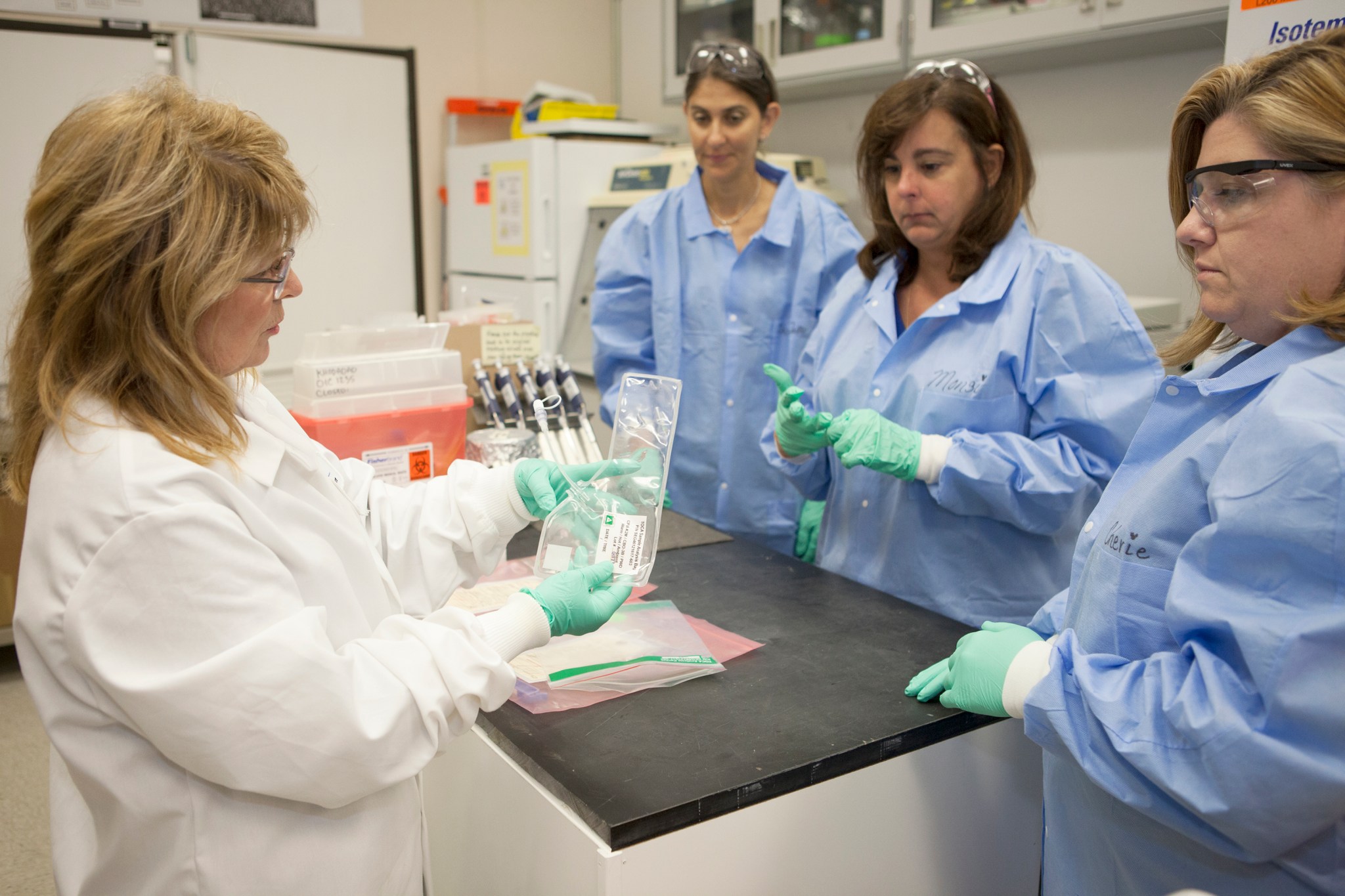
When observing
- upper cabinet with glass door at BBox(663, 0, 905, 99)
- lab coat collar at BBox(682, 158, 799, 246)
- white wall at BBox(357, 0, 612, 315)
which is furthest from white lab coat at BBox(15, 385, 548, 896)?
white wall at BBox(357, 0, 612, 315)

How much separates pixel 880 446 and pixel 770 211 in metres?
0.93

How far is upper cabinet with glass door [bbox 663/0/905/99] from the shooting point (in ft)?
8.83

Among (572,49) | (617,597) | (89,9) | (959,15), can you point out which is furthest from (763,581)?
(572,49)

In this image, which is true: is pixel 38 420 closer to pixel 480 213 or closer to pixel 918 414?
pixel 918 414

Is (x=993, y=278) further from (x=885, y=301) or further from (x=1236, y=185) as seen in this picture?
(x=1236, y=185)

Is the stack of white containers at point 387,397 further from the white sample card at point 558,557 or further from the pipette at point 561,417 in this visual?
the white sample card at point 558,557

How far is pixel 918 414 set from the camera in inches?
65.3

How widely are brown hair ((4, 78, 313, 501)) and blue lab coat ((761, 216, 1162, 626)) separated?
1.10 meters

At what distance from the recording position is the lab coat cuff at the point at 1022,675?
1.02 meters

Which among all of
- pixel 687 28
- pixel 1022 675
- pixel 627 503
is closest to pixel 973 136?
pixel 627 503

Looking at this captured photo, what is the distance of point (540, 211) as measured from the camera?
132 inches

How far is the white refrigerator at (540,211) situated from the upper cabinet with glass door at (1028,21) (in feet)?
4.08

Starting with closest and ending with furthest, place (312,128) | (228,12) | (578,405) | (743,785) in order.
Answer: (743,785)
(578,405)
(228,12)
(312,128)

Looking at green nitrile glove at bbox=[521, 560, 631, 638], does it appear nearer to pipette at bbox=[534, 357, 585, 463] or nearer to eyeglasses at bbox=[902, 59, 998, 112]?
pipette at bbox=[534, 357, 585, 463]
